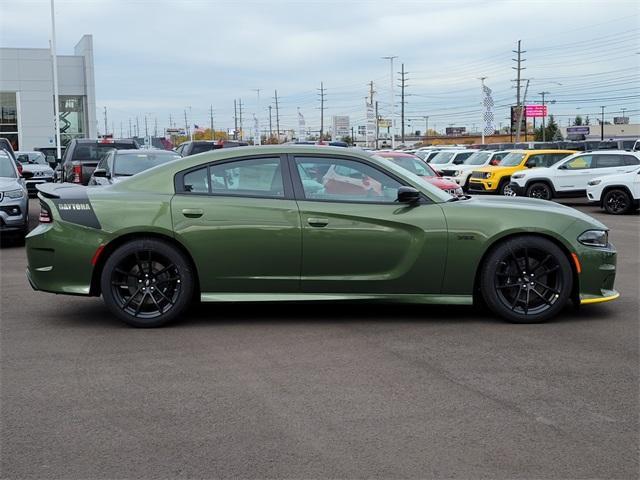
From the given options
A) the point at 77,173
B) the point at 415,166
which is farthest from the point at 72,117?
the point at 415,166

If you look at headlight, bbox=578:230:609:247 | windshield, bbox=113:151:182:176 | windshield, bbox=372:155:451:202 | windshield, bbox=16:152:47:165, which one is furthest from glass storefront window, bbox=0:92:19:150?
headlight, bbox=578:230:609:247

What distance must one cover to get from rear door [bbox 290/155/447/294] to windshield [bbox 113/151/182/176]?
8853mm

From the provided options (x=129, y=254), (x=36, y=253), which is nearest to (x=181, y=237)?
(x=129, y=254)

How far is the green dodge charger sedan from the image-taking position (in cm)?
682

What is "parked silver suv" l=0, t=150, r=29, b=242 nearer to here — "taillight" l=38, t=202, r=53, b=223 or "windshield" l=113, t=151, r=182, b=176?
"windshield" l=113, t=151, r=182, b=176

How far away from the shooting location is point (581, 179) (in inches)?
926

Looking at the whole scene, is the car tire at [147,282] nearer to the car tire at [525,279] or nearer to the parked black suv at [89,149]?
the car tire at [525,279]

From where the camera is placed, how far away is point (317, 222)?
22.3 feet

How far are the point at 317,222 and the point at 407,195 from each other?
2.61 ft

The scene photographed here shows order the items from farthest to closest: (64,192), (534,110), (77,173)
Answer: (534,110), (77,173), (64,192)

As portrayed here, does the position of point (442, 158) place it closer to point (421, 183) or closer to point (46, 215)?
point (421, 183)

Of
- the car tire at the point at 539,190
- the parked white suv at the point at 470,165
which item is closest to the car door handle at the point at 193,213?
the car tire at the point at 539,190

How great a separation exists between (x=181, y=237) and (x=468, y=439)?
11.1 feet

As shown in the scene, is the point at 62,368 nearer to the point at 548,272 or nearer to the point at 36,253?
the point at 36,253
